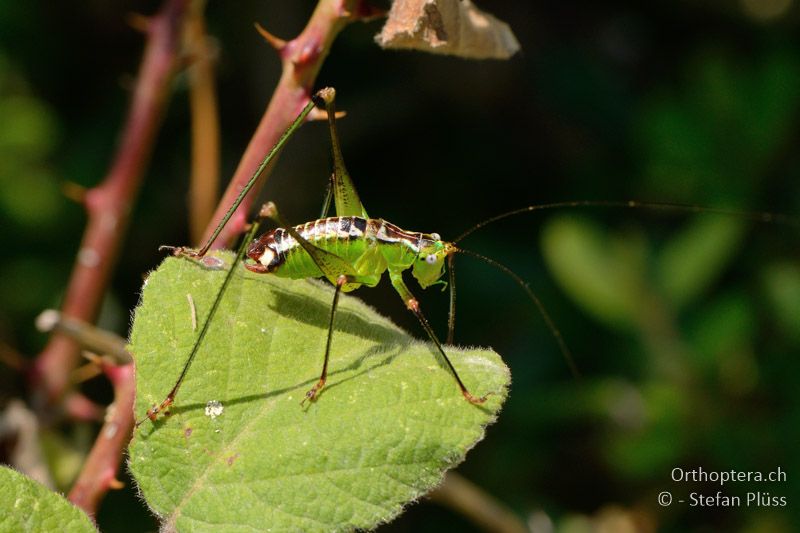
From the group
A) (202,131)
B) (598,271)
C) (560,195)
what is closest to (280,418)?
(202,131)

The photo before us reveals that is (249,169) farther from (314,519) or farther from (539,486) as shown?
(539,486)

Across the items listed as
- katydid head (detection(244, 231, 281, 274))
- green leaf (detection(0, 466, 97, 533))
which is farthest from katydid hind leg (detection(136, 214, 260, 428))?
katydid head (detection(244, 231, 281, 274))

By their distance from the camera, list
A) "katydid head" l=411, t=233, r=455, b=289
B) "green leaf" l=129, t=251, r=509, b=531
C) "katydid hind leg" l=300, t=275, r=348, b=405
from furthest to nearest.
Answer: "katydid head" l=411, t=233, r=455, b=289 < "katydid hind leg" l=300, t=275, r=348, b=405 < "green leaf" l=129, t=251, r=509, b=531

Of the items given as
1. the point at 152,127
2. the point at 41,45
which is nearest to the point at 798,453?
the point at 152,127

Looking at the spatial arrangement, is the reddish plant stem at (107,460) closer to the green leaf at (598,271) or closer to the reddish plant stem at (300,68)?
the reddish plant stem at (300,68)

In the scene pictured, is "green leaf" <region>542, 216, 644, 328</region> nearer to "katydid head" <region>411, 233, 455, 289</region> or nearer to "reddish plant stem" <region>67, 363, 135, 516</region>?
"katydid head" <region>411, 233, 455, 289</region>

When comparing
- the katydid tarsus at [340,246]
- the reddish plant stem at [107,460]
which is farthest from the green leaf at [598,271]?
the reddish plant stem at [107,460]

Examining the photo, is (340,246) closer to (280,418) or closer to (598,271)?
(280,418)
